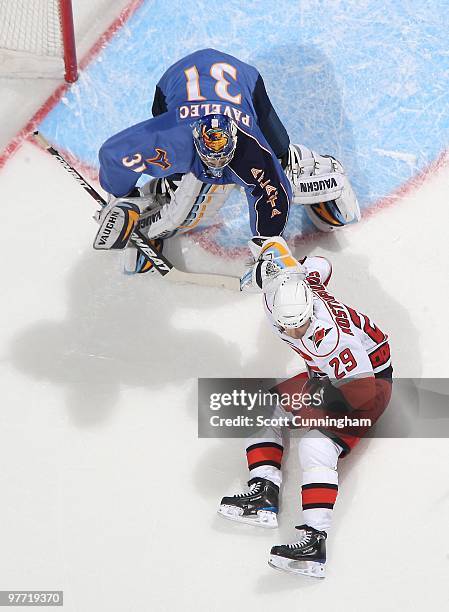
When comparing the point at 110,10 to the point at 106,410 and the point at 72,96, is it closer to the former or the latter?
the point at 72,96

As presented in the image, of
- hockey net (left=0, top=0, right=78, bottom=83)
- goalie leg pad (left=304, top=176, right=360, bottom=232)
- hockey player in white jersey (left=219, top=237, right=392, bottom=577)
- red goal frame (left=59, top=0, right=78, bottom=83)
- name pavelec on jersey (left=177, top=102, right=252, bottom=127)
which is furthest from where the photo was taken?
hockey net (left=0, top=0, right=78, bottom=83)

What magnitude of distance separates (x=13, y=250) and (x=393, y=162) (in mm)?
1820

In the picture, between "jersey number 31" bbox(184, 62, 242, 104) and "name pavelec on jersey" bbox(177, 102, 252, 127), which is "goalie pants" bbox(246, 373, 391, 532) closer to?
"name pavelec on jersey" bbox(177, 102, 252, 127)

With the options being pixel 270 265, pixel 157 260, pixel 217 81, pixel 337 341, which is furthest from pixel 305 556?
pixel 217 81

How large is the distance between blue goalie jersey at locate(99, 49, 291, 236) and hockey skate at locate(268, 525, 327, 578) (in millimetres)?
1202

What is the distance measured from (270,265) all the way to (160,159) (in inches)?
24.7

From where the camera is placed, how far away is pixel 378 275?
14.2 feet

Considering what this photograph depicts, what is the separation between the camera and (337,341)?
3580mm

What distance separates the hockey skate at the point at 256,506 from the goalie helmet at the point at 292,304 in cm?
70

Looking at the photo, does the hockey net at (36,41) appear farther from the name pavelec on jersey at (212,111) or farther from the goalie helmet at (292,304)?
the goalie helmet at (292,304)

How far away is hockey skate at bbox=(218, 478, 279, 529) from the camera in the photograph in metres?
3.76

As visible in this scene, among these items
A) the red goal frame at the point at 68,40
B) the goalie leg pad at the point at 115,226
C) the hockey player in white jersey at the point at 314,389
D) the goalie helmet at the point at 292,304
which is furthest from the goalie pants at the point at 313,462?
the red goal frame at the point at 68,40

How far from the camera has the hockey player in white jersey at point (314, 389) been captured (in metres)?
3.55

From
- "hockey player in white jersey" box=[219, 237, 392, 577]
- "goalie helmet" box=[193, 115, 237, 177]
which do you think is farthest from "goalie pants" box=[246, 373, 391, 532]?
"goalie helmet" box=[193, 115, 237, 177]
